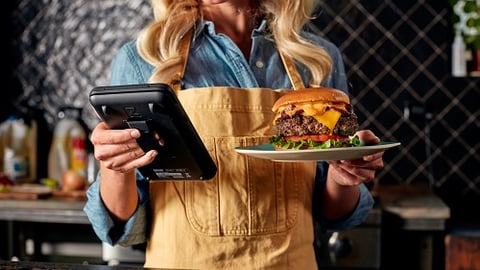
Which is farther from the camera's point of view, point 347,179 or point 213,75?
point 213,75

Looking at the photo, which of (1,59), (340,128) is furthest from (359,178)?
(1,59)

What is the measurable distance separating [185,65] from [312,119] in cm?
24

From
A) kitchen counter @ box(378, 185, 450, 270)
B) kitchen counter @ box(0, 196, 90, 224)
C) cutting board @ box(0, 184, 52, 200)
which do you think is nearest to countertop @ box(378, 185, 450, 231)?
kitchen counter @ box(378, 185, 450, 270)

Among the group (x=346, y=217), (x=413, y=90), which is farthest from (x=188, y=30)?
(x=413, y=90)

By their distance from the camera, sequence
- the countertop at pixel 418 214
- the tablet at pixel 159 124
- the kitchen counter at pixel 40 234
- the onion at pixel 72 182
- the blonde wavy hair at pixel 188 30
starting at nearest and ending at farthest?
the tablet at pixel 159 124
the blonde wavy hair at pixel 188 30
the countertop at pixel 418 214
the kitchen counter at pixel 40 234
the onion at pixel 72 182

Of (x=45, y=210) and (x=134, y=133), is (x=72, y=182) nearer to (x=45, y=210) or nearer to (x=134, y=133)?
(x=45, y=210)

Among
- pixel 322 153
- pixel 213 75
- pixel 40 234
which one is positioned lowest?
pixel 40 234

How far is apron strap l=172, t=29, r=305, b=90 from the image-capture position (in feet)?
4.33

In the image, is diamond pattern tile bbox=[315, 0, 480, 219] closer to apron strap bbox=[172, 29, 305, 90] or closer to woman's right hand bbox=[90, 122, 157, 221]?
apron strap bbox=[172, 29, 305, 90]

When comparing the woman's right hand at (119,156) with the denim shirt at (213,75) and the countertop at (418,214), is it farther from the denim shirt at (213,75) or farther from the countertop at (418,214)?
the countertop at (418,214)

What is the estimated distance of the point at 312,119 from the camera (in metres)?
1.30

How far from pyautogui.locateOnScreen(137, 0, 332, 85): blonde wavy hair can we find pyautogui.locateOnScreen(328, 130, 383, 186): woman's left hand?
207 millimetres

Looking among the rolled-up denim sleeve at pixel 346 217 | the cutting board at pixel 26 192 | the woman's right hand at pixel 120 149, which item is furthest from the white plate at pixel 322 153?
the cutting board at pixel 26 192

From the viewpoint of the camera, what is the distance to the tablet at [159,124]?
1.04 meters
